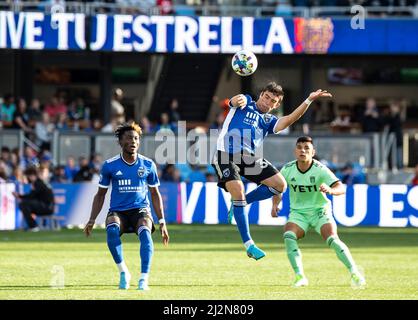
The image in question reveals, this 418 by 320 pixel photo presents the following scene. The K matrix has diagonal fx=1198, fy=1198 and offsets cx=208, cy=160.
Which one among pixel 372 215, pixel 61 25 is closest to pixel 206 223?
pixel 372 215

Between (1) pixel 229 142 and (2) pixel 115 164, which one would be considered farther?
(1) pixel 229 142

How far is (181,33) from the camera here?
33.7 metres

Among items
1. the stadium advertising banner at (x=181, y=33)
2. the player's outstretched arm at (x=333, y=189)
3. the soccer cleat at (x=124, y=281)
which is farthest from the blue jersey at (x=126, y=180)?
the stadium advertising banner at (x=181, y=33)

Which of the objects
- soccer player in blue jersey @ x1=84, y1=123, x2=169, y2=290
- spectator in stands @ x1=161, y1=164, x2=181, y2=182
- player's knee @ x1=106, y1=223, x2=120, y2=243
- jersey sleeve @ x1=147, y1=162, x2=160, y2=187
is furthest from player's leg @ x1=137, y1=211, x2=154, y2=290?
spectator in stands @ x1=161, y1=164, x2=181, y2=182

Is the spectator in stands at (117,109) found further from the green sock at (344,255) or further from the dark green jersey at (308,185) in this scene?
the green sock at (344,255)

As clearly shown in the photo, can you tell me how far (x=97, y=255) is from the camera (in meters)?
21.1

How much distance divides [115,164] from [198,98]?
23.2 metres

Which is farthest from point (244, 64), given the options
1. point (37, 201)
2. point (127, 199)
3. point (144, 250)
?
point (37, 201)

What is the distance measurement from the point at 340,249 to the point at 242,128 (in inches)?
90.6

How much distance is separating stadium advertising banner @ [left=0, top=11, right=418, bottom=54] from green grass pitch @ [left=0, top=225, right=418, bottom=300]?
7228 millimetres

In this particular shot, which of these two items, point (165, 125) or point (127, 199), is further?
point (165, 125)

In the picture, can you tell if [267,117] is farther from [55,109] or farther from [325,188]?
[55,109]

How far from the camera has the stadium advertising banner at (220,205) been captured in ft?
92.0
